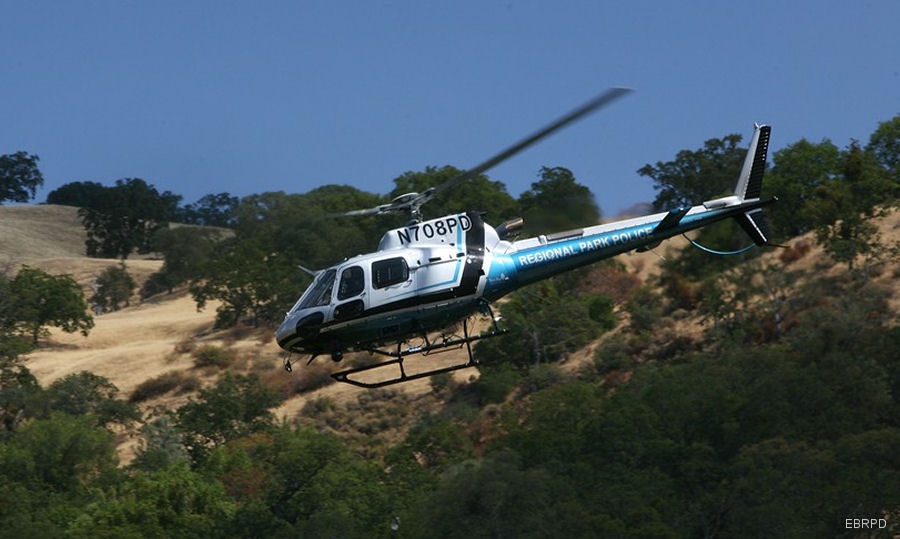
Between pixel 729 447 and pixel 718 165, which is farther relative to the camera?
pixel 718 165

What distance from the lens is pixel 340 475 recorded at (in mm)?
48562

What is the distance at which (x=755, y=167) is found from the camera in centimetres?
3312

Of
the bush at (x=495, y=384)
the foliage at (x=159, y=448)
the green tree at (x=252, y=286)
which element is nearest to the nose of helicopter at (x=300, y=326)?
the foliage at (x=159, y=448)

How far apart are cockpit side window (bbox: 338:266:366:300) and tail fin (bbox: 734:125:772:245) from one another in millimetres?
10317

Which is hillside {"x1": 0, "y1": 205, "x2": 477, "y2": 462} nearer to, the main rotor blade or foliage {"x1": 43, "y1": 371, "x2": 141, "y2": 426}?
foliage {"x1": 43, "y1": 371, "x2": 141, "y2": 426}

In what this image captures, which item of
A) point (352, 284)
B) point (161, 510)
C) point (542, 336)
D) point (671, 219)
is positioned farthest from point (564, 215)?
point (542, 336)

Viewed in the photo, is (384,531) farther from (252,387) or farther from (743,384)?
(252,387)

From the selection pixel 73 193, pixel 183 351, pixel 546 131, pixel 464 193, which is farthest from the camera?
pixel 73 193

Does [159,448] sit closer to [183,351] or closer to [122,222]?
[183,351]

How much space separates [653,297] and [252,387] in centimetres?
2231

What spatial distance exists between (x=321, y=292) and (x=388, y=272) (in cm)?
149

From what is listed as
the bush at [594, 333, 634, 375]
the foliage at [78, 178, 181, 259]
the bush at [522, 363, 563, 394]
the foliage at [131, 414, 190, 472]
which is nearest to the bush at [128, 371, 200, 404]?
the foliage at [131, 414, 190, 472]

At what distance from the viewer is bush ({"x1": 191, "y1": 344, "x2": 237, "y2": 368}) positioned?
2963 inches

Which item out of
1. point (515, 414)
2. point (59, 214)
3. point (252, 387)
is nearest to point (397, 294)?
point (515, 414)
